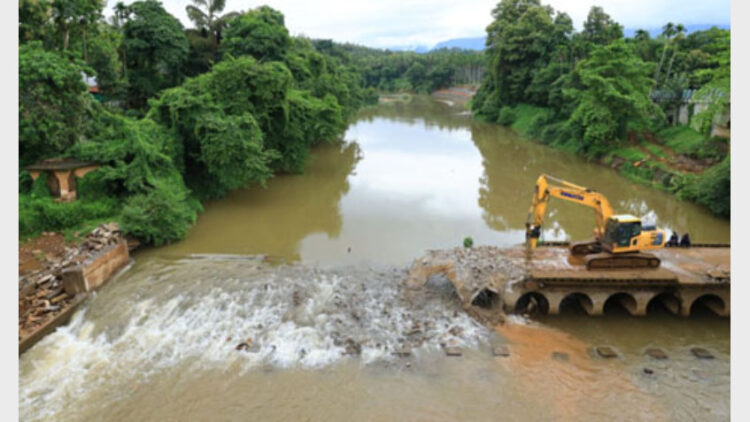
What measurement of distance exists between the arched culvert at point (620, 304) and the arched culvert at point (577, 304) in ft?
2.23

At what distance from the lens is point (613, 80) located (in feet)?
98.9

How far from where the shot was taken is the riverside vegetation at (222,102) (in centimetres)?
1809

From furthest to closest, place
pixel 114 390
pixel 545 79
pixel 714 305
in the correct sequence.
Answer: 1. pixel 545 79
2. pixel 714 305
3. pixel 114 390

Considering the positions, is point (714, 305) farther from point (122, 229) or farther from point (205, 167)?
point (205, 167)

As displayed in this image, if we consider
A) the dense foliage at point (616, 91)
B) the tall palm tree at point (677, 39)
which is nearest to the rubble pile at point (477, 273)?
the dense foliage at point (616, 91)

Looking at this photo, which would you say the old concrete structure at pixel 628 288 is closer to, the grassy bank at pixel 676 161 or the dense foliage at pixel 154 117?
the grassy bank at pixel 676 161

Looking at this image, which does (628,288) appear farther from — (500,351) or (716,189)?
(716,189)

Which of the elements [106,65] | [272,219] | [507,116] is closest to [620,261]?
[272,219]

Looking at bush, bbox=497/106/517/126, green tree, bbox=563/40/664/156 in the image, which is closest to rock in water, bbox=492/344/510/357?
green tree, bbox=563/40/664/156

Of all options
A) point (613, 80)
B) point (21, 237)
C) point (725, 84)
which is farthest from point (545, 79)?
point (21, 237)

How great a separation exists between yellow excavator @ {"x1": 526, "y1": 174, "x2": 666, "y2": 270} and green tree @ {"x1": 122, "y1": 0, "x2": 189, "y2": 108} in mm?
27665

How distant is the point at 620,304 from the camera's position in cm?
1416

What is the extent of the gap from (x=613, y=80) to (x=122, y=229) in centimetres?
2937

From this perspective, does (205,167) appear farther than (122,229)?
Yes
